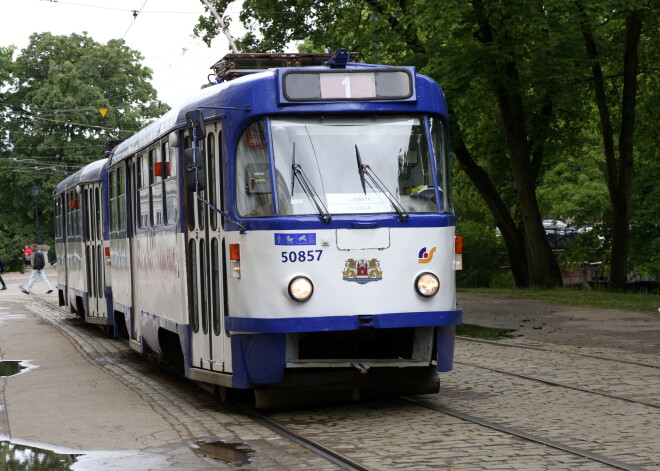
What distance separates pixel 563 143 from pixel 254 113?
Result: 2136 cm

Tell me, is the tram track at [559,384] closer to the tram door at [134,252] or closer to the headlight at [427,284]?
the headlight at [427,284]

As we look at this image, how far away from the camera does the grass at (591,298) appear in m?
21.9

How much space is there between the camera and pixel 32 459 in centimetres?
855

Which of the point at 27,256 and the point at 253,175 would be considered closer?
the point at 253,175

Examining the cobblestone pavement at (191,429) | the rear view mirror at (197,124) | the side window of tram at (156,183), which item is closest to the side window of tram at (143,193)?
the side window of tram at (156,183)

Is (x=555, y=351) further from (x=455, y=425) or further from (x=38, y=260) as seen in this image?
(x=38, y=260)

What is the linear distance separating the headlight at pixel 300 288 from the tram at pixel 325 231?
0.04 ft

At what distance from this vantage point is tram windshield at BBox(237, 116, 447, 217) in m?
9.79

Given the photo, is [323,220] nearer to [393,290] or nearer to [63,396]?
[393,290]

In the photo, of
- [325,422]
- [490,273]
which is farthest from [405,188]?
[490,273]

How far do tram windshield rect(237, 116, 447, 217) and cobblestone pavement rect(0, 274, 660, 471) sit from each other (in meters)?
1.82

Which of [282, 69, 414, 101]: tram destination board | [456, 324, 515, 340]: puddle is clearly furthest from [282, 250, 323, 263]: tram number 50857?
[456, 324, 515, 340]: puddle

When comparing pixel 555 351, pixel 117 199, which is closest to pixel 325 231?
pixel 555 351

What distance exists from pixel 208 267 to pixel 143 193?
11.7 feet
